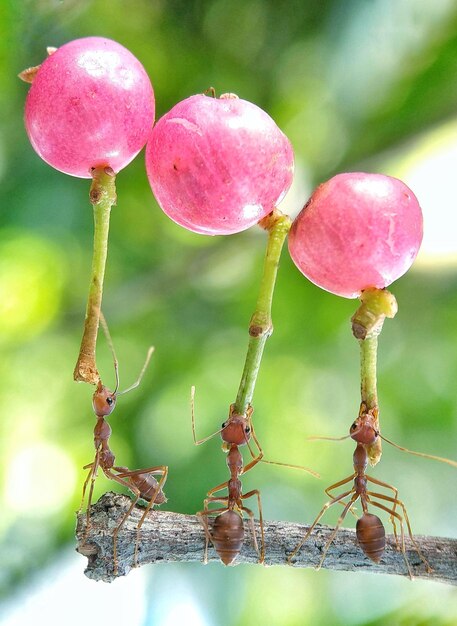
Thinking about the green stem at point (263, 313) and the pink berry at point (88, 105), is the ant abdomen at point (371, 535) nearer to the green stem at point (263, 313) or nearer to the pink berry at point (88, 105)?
the green stem at point (263, 313)

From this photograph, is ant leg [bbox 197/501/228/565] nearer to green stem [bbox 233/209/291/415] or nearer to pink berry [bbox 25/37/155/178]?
green stem [bbox 233/209/291/415]

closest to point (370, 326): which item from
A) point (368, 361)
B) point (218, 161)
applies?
point (368, 361)

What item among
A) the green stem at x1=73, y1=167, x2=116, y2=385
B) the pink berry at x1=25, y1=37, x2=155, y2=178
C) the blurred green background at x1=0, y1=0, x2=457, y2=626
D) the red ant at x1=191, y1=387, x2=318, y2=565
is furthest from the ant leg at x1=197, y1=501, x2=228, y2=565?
the blurred green background at x1=0, y1=0, x2=457, y2=626

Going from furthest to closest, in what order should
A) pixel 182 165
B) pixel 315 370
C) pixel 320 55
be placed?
1. pixel 315 370
2. pixel 320 55
3. pixel 182 165

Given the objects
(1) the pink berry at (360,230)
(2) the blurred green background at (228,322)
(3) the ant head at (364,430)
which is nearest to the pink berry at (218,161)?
(1) the pink berry at (360,230)

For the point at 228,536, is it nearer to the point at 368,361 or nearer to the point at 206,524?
the point at 206,524

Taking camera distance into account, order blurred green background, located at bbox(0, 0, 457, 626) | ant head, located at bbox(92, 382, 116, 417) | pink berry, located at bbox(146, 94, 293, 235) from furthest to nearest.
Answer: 1. blurred green background, located at bbox(0, 0, 457, 626)
2. ant head, located at bbox(92, 382, 116, 417)
3. pink berry, located at bbox(146, 94, 293, 235)

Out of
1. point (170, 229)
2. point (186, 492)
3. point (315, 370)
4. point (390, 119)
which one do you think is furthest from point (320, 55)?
point (186, 492)

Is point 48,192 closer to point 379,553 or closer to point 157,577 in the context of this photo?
point 157,577
